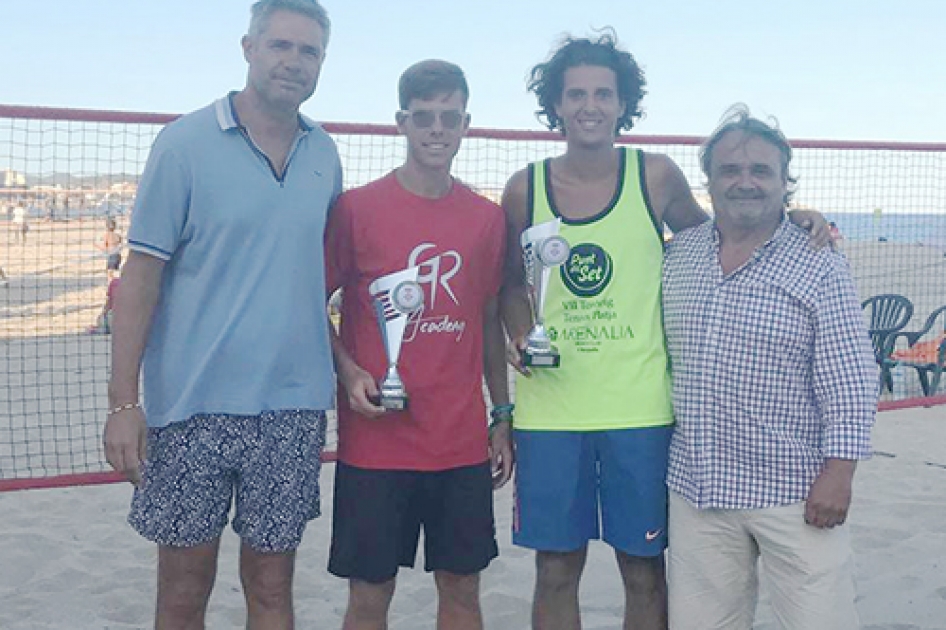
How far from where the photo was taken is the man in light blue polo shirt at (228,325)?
2.83m

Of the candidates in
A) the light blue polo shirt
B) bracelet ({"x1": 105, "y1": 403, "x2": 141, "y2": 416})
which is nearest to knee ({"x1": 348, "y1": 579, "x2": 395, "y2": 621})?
the light blue polo shirt

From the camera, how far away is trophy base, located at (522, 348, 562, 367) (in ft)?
9.75

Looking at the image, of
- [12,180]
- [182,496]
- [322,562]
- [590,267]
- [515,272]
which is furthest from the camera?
[12,180]

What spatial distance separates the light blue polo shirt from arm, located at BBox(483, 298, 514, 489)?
632 millimetres

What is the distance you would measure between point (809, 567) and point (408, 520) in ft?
3.83

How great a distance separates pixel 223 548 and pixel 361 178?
2.10 meters

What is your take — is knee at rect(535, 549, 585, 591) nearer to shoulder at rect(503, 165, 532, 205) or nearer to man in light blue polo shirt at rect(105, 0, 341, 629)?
man in light blue polo shirt at rect(105, 0, 341, 629)

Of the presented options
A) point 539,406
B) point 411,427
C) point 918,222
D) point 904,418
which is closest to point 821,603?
point 539,406

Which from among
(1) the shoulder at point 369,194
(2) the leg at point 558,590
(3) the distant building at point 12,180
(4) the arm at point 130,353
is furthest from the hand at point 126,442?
(3) the distant building at point 12,180

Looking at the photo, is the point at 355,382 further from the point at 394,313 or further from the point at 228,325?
the point at 228,325

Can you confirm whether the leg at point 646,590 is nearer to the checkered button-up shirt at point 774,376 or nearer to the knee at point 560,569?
the knee at point 560,569

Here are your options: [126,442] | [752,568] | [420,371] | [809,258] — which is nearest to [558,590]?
[752,568]

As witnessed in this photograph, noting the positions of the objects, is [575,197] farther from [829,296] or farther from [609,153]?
[829,296]

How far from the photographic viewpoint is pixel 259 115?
2.95 m
